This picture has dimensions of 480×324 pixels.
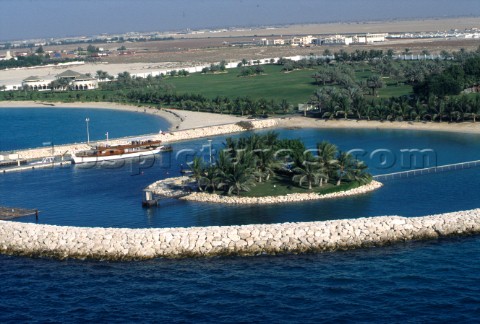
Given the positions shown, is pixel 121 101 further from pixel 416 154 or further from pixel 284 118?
pixel 416 154

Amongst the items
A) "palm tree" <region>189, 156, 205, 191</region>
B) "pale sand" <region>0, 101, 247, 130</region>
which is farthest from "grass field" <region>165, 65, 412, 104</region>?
"palm tree" <region>189, 156, 205, 191</region>

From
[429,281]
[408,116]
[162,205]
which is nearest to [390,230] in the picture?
[429,281]

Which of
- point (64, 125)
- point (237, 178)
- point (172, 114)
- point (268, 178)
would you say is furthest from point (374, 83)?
point (237, 178)

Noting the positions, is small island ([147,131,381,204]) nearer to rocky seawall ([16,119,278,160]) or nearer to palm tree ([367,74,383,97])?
rocky seawall ([16,119,278,160])

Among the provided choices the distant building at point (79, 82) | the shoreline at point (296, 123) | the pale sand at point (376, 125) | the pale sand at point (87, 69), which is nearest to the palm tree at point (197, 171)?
the shoreline at point (296, 123)

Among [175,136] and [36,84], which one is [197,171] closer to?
[175,136]

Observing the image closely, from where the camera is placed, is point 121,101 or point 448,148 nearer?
point 448,148

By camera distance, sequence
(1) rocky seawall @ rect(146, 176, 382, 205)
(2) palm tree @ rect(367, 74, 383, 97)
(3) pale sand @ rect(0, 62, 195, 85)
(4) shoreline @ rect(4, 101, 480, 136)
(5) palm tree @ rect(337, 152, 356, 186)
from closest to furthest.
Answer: (1) rocky seawall @ rect(146, 176, 382, 205)
(5) palm tree @ rect(337, 152, 356, 186)
(4) shoreline @ rect(4, 101, 480, 136)
(2) palm tree @ rect(367, 74, 383, 97)
(3) pale sand @ rect(0, 62, 195, 85)
